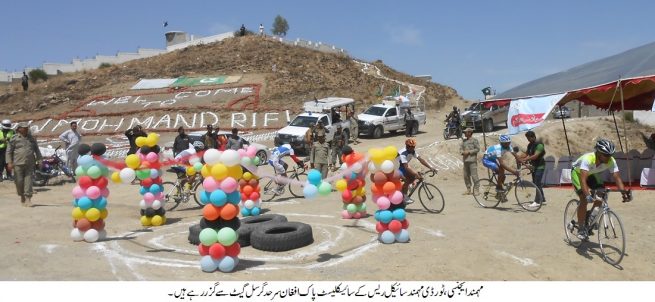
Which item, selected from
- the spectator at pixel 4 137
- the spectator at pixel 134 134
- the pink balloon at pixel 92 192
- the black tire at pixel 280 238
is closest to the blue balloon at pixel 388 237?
the black tire at pixel 280 238

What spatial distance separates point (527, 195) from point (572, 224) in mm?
3486

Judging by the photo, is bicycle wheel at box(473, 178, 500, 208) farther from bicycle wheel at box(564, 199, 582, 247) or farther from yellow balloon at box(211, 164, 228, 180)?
yellow balloon at box(211, 164, 228, 180)

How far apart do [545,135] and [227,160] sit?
23.0 metres

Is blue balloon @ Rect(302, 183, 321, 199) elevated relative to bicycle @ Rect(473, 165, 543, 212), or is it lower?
elevated

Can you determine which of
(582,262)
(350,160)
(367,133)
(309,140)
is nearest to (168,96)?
(367,133)

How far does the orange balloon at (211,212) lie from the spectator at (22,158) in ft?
24.0

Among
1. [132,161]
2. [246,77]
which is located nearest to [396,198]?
[132,161]

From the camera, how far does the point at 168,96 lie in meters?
42.1

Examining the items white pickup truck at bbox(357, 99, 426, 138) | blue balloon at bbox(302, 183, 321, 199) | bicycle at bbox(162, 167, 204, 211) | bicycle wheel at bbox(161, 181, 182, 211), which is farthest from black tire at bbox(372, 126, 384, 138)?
blue balloon at bbox(302, 183, 321, 199)

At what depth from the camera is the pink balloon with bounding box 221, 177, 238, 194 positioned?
23.0 feet

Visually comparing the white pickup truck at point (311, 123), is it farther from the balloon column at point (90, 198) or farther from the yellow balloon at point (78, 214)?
the yellow balloon at point (78, 214)

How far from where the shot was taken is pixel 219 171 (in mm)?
7012

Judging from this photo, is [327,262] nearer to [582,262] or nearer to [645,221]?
[582,262]

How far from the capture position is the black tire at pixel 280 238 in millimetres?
8391
